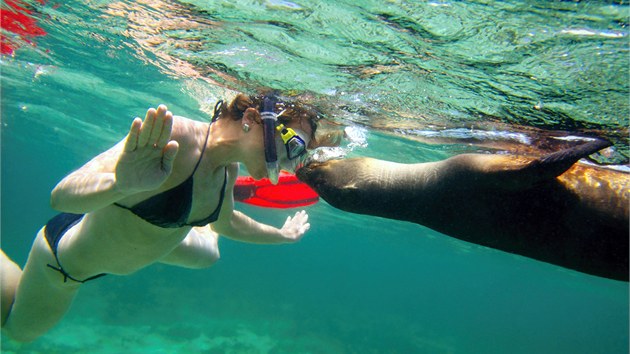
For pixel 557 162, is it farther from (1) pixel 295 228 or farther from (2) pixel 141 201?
(1) pixel 295 228

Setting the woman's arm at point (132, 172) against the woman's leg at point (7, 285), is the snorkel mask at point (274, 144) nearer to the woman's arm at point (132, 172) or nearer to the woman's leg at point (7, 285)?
the woman's arm at point (132, 172)

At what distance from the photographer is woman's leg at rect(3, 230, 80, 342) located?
519 cm

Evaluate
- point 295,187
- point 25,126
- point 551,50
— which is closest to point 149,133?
point 295,187

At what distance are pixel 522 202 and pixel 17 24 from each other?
42.3 feet

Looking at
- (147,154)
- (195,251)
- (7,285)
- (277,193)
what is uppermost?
(147,154)

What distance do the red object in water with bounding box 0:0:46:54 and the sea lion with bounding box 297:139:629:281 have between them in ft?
30.7

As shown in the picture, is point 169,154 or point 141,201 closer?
point 169,154

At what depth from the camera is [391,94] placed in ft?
24.8

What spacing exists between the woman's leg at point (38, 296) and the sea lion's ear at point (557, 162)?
565 cm

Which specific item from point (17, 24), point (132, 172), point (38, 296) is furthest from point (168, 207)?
point (17, 24)

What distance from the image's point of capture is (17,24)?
10227mm

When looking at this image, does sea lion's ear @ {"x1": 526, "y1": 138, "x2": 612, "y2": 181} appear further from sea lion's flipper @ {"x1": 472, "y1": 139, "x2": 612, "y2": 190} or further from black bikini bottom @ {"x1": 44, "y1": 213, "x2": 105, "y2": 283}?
black bikini bottom @ {"x1": 44, "y1": 213, "x2": 105, "y2": 283}

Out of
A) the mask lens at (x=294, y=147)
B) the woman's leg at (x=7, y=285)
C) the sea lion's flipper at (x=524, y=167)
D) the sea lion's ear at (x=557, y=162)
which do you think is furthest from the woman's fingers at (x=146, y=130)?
the woman's leg at (x=7, y=285)

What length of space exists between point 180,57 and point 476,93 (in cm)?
661
